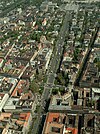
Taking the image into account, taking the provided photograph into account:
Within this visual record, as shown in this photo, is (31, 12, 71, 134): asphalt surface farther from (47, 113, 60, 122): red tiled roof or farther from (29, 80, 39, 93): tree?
(47, 113, 60, 122): red tiled roof

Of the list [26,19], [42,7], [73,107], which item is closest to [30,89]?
[73,107]

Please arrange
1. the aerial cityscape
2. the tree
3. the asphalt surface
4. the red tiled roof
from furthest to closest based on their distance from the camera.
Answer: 1. the tree
2. the asphalt surface
3. the aerial cityscape
4. the red tiled roof

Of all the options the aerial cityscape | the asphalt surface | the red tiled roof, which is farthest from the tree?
the red tiled roof

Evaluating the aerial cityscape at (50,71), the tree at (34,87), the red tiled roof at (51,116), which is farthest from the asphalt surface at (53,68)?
the red tiled roof at (51,116)

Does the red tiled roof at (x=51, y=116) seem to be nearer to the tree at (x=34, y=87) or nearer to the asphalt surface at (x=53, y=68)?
the asphalt surface at (x=53, y=68)

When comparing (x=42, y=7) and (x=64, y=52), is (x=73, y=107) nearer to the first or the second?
(x=64, y=52)

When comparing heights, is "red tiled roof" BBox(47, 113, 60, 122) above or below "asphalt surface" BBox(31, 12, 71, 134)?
below

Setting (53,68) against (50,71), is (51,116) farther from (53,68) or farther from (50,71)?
(53,68)

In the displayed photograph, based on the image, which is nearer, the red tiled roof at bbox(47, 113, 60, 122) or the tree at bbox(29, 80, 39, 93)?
the red tiled roof at bbox(47, 113, 60, 122)
